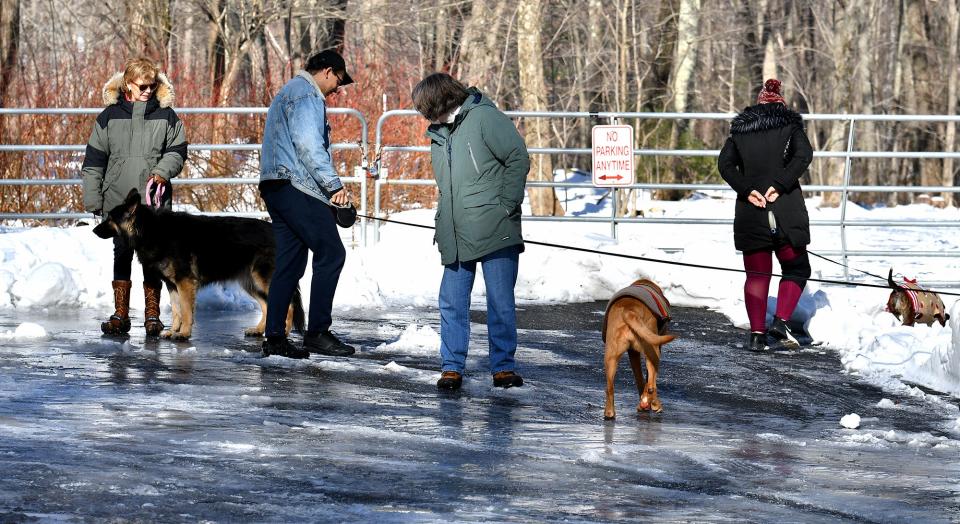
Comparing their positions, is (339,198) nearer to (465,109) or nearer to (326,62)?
(326,62)

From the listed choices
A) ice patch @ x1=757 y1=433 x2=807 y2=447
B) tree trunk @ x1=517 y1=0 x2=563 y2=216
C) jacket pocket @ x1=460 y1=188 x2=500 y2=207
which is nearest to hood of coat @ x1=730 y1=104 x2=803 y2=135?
jacket pocket @ x1=460 y1=188 x2=500 y2=207

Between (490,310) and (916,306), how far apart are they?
11.8ft

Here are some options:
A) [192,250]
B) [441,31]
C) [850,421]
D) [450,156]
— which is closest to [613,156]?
[192,250]

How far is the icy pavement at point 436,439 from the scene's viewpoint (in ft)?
16.0

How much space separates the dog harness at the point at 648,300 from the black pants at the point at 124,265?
12.1 ft

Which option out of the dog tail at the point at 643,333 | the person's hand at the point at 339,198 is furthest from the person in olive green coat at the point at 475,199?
the dog tail at the point at 643,333

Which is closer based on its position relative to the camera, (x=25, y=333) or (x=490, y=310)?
(x=490, y=310)

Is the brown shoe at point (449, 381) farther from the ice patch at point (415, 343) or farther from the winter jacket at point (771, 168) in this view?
the winter jacket at point (771, 168)

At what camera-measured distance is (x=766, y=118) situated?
9.32 metres

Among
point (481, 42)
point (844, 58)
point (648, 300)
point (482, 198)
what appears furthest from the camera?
point (844, 58)

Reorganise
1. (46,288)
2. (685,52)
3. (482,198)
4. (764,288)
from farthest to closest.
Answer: (685,52)
(46,288)
(764,288)
(482,198)

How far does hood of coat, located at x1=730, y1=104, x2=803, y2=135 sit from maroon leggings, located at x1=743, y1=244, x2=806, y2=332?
2.73 feet

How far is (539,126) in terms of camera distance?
2389 cm

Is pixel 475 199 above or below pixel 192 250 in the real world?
above
